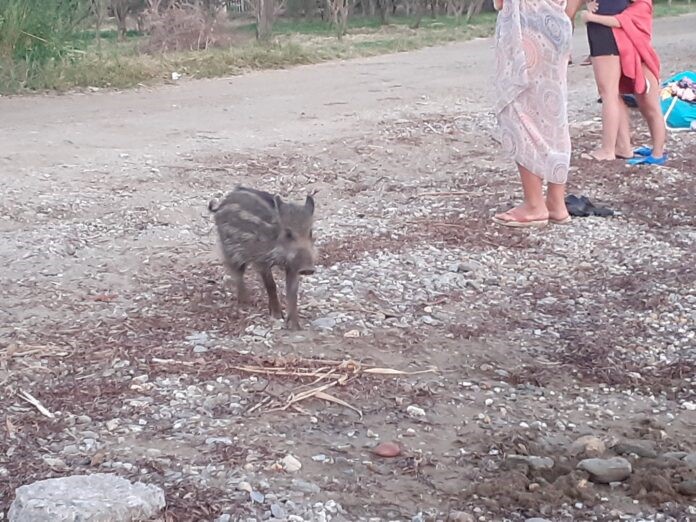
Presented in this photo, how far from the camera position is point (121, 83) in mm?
14406

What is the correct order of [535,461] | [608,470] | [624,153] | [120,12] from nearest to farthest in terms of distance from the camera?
[608,470], [535,461], [624,153], [120,12]

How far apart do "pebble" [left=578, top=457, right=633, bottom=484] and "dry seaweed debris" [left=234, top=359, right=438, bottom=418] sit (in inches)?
38.4

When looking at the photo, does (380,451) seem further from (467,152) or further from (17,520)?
(467,152)

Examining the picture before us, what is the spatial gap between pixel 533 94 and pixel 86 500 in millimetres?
4644

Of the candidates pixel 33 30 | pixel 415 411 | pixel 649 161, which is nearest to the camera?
pixel 415 411

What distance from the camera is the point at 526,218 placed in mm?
7348

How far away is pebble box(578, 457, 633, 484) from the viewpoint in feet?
12.5

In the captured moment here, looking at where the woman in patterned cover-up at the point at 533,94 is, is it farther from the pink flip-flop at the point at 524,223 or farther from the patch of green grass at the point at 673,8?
the patch of green grass at the point at 673,8

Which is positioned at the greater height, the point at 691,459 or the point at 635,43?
the point at 635,43

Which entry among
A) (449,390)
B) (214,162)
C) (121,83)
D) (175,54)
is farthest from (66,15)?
(449,390)

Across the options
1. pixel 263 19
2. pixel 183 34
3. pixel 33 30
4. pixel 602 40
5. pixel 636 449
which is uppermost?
pixel 602 40

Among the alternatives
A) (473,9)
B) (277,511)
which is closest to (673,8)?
(473,9)

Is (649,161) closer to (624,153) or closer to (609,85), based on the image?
(624,153)

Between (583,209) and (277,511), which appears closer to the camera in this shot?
(277,511)
